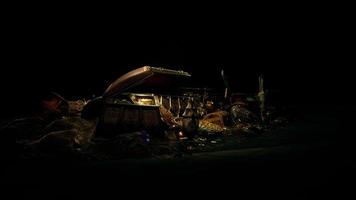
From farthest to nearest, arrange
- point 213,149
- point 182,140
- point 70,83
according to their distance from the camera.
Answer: point 70,83
point 182,140
point 213,149

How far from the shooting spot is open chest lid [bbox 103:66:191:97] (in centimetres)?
1067

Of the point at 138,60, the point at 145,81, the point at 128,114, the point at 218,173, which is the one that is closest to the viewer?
the point at 218,173

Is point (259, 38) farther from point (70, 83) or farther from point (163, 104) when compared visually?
point (163, 104)

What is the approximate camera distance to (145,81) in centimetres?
1209

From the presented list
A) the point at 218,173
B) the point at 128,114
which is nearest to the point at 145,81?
the point at 128,114

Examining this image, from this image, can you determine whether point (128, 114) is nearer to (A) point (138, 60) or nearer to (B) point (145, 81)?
(B) point (145, 81)

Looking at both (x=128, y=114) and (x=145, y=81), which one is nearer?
(x=128, y=114)

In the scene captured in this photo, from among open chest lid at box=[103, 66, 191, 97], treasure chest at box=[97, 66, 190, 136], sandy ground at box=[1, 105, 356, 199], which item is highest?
open chest lid at box=[103, 66, 191, 97]

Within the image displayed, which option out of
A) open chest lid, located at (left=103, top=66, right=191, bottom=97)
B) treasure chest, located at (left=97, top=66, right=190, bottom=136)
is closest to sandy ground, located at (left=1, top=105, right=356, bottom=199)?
treasure chest, located at (left=97, top=66, right=190, bottom=136)

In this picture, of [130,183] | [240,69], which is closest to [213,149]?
[130,183]

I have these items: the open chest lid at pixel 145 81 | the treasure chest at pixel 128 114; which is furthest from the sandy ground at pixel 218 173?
the open chest lid at pixel 145 81

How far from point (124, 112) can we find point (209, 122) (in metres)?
4.61

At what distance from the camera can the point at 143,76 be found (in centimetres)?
1074

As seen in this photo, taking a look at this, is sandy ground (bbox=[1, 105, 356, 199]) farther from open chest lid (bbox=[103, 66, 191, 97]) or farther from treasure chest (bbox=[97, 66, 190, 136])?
open chest lid (bbox=[103, 66, 191, 97])
